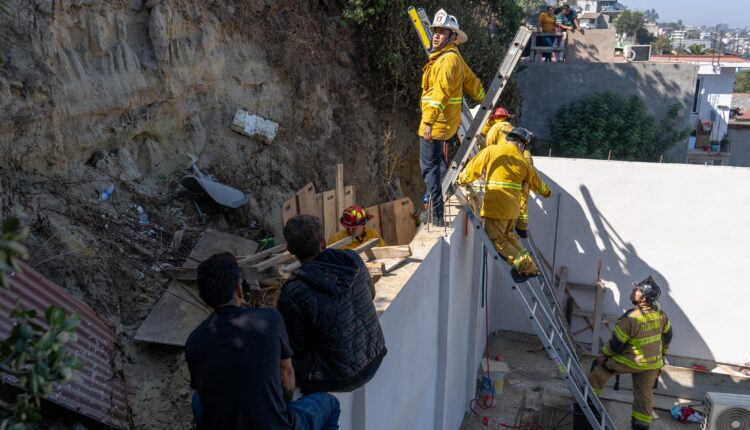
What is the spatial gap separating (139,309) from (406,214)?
A: 364 centimetres

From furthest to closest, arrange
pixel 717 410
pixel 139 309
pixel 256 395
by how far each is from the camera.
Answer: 1. pixel 717 410
2. pixel 139 309
3. pixel 256 395

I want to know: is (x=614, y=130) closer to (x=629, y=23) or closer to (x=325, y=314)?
(x=325, y=314)

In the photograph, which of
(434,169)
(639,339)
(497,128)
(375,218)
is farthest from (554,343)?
(497,128)

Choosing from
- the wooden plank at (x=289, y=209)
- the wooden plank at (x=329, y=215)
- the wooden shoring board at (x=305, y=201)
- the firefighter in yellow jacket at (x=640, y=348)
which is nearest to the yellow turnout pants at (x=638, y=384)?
the firefighter in yellow jacket at (x=640, y=348)

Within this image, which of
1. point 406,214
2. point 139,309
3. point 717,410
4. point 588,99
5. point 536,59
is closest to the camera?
point 139,309

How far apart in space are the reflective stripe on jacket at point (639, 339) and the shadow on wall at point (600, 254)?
2.12 m

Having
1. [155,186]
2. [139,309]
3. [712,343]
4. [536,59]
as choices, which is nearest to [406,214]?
[155,186]

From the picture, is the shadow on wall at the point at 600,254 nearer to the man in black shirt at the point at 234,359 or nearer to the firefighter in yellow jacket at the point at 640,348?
the firefighter in yellow jacket at the point at 640,348

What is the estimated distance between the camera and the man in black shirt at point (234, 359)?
96.4 inches

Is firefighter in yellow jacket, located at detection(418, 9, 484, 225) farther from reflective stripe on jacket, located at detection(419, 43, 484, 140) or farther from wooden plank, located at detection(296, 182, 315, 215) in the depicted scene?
wooden plank, located at detection(296, 182, 315, 215)

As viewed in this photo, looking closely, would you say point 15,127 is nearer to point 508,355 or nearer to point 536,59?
point 508,355

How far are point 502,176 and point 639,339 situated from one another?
261 cm

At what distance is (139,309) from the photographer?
17.1 ft

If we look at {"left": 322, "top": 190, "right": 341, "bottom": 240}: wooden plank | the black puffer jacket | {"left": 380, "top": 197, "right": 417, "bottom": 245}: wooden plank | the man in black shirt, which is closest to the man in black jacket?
the black puffer jacket
